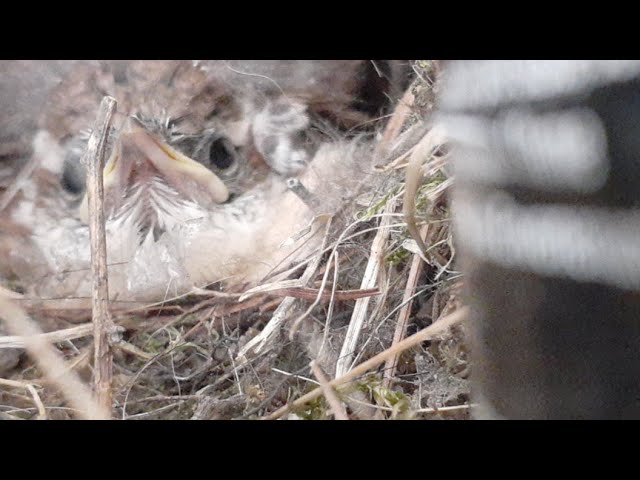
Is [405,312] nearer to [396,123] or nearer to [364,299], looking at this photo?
[364,299]

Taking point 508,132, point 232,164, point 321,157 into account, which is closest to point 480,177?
point 508,132

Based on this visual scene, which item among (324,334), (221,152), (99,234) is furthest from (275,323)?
(221,152)

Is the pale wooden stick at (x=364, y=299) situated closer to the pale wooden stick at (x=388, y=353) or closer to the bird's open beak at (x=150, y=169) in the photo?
the pale wooden stick at (x=388, y=353)

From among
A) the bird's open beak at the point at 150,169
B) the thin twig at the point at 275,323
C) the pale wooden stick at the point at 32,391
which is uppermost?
the bird's open beak at the point at 150,169

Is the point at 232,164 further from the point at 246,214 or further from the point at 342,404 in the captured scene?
the point at 342,404

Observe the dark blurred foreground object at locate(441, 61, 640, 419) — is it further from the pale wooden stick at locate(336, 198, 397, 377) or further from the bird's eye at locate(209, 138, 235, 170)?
the bird's eye at locate(209, 138, 235, 170)

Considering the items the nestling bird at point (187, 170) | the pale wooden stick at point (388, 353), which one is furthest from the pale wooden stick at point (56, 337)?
the pale wooden stick at point (388, 353)
